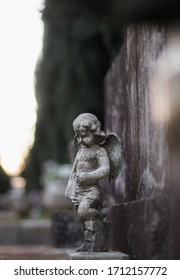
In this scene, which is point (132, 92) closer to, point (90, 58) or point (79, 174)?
point (79, 174)

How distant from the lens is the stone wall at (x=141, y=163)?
411 cm

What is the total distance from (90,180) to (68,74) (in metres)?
13.6

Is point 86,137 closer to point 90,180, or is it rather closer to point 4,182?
point 90,180

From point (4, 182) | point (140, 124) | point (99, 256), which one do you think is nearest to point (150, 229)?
point (99, 256)

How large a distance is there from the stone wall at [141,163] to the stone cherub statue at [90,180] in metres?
0.24

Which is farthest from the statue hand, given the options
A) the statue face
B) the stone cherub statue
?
the statue face

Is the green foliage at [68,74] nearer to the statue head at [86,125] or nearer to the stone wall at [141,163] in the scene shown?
the stone wall at [141,163]

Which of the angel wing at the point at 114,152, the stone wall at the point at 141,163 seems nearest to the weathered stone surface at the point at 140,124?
the stone wall at the point at 141,163

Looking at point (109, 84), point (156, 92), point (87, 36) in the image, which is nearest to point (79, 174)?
point (156, 92)

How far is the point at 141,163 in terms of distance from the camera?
5.16 metres

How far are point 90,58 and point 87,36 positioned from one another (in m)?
0.96

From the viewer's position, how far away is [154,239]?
4086 mm
